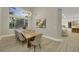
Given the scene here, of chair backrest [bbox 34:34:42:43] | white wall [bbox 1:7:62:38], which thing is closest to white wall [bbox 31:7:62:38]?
white wall [bbox 1:7:62:38]

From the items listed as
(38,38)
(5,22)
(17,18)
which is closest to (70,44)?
(38,38)

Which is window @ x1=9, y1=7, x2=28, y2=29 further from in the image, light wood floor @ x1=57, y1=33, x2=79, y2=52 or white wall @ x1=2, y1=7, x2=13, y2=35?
light wood floor @ x1=57, y1=33, x2=79, y2=52

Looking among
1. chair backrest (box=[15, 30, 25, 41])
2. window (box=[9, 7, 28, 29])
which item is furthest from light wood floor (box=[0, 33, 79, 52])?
window (box=[9, 7, 28, 29])

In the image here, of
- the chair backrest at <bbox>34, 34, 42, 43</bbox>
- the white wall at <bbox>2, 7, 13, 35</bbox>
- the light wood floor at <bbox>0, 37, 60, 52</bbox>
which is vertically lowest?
the light wood floor at <bbox>0, 37, 60, 52</bbox>

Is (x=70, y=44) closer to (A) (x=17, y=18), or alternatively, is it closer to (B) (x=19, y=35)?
(B) (x=19, y=35)

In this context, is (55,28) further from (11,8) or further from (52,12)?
(11,8)

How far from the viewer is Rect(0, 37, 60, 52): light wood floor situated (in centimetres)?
312

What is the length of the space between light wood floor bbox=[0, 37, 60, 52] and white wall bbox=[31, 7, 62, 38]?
18 centimetres

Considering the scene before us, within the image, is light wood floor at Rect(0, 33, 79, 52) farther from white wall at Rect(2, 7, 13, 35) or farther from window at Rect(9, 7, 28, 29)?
window at Rect(9, 7, 28, 29)

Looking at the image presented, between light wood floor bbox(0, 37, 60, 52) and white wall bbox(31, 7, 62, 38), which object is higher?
white wall bbox(31, 7, 62, 38)

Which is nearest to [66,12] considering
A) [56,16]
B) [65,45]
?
[56,16]

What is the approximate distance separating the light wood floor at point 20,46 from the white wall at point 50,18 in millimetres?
184

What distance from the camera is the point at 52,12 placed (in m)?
3.13
